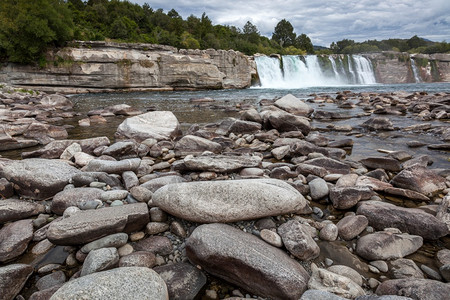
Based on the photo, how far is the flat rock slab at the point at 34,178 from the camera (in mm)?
3689

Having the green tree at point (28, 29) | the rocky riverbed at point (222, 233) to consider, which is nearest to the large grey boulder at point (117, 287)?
the rocky riverbed at point (222, 233)

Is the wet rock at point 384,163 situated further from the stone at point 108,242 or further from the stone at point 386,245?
the stone at point 108,242

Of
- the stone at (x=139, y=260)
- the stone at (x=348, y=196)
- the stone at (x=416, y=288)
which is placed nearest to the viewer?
the stone at (x=416, y=288)

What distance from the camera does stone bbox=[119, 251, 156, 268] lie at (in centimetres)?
239

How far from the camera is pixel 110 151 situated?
572 cm

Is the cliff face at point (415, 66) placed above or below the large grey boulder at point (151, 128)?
above

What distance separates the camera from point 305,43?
311 ft

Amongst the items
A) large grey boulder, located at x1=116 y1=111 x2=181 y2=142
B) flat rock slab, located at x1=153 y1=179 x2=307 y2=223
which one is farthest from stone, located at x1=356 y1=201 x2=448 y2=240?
large grey boulder, located at x1=116 y1=111 x2=181 y2=142

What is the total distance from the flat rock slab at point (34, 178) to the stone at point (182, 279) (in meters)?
2.48

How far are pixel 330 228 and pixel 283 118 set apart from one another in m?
5.58

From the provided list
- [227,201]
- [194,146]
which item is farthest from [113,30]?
[227,201]

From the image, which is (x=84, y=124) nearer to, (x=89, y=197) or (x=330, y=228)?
(x=89, y=197)

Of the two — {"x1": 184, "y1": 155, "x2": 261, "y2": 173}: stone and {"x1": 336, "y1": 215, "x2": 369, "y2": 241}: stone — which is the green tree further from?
{"x1": 336, "y1": 215, "x2": 369, "y2": 241}: stone

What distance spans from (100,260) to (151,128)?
→ 5592 millimetres
